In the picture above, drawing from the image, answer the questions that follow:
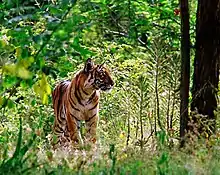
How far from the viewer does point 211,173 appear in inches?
157

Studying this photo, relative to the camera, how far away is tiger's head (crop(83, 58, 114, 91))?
1042 cm

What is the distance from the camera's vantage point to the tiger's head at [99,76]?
34.2 ft

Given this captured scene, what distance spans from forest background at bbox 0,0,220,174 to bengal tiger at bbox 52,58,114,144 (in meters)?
0.32

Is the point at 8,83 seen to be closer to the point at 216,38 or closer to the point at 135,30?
the point at 216,38

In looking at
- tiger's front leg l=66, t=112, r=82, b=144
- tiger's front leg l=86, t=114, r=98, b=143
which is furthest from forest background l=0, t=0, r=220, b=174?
tiger's front leg l=66, t=112, r=82, b=144

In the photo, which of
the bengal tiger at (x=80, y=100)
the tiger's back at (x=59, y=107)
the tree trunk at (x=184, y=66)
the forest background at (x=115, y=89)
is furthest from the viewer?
the tiger's back at (x=59, y=107)

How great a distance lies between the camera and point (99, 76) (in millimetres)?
10508

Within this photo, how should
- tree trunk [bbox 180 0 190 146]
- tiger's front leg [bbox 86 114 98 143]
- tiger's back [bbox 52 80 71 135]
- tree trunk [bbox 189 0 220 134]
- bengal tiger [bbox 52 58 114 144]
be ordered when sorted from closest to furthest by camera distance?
tree trunk [bbox 180 0 190 146], tree trunk [bbox 189 0 220 134], tiger's front leg [bbox 86 114 98 143], bengal tiger [bbox 52 58 114 144], tiger's back [bbox 52 80 71 135]

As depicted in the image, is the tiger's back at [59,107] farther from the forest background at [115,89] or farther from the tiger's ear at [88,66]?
the tiger's ear at [88,66]

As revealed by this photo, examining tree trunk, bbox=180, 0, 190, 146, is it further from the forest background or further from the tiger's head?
the tiger's head

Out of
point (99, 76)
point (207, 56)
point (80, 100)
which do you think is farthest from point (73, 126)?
point (207, 56)

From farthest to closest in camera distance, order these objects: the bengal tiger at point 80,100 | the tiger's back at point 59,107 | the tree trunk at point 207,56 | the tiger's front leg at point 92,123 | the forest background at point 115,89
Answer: the tiger's back at point 59,107 < the bengal tiger at point 80,100 < the tiger's front leg at point 92,123 < the tree trunk at point 207,56 < the forest background at point 115,89

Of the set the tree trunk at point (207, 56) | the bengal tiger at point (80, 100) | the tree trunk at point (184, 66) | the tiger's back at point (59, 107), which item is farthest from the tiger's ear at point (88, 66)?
the tree trunk at point (184, 66)

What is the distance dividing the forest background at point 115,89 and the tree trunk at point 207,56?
0.83 feet
